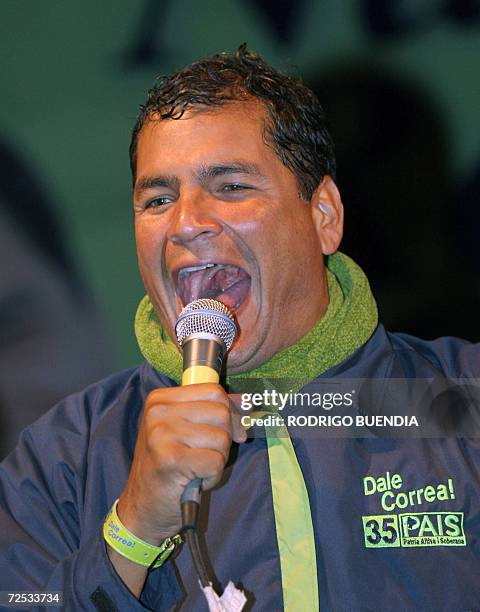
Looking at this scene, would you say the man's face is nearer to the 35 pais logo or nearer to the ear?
the ear

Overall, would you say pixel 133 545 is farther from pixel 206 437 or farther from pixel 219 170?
pixel 219 170

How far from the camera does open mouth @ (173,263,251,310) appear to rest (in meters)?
1.14

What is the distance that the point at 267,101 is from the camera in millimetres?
1224

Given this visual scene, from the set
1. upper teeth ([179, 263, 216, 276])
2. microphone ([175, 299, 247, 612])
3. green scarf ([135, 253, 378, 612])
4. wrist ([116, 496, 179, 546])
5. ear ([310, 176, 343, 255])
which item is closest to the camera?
microphone ([175, 299, 247, 612])

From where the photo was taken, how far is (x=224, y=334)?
88 centimetres

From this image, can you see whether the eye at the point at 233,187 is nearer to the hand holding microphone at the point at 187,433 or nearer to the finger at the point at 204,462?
the hand holding microphone at the point at 187,433

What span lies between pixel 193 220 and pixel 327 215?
0.87 ft

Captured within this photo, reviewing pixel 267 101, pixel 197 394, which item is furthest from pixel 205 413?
pixel 267 101

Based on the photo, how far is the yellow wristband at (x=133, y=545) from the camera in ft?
3.06

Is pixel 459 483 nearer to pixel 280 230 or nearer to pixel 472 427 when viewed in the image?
pixel 472 427

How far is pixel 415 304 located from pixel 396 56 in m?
0.46

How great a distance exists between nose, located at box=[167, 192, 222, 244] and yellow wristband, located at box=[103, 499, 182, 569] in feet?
1.11

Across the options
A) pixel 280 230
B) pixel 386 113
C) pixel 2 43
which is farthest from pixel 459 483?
pixel 2 43

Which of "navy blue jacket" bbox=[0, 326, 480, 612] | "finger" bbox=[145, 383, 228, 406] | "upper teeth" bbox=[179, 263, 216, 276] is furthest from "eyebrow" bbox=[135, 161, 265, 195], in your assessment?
"finger" bbox=[145, 383, 228, 406]
